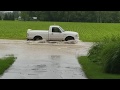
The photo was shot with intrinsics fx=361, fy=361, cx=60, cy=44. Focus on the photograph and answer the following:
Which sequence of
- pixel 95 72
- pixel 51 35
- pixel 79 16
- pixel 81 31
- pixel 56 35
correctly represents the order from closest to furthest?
pixel 95 72 < pixel 51 35 < pixel 56 35 < pixel 81 31 < pixel 79 16

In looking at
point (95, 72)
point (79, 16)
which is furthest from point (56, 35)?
point (79, 16)

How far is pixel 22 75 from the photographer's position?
48.2 ft

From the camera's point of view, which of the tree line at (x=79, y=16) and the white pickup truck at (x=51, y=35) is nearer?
the white pickup truck at (x=51, y=35)

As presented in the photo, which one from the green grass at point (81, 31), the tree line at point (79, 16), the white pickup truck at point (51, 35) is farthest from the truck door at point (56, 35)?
the tree line at point (79, 16)

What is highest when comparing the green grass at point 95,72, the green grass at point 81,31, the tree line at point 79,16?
the green grass at point 95,72

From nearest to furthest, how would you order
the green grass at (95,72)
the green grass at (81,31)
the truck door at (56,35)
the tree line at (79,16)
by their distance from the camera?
the green grass at (95,72) → the truck door at (56,35) → the green grass at (81,31) → the tree line at (79,16)

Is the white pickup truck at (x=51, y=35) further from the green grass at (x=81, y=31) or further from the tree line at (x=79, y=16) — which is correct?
the tree line at (x=79, y=16)

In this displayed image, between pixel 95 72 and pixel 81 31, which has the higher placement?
pixel 95 72

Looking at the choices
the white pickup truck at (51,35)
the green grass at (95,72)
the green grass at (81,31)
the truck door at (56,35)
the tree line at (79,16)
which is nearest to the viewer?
the green grass at (95,72)

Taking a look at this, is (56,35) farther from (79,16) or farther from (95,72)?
(79,16)
